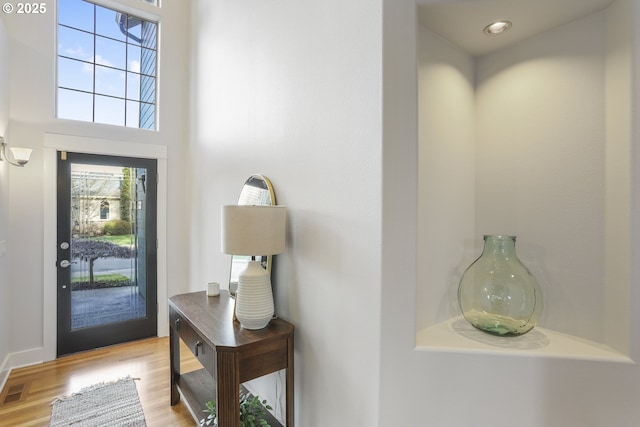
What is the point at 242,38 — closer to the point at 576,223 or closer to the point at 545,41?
the point at 545,41

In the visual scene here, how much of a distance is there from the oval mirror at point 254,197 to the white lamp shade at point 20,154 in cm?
195

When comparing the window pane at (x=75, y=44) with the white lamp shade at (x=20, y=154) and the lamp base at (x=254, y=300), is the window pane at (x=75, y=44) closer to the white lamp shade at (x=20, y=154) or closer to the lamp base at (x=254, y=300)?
the white lamp shade at (x=20, y=154)

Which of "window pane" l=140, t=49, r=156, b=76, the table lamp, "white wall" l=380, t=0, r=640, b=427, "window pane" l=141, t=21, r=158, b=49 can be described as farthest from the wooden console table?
"window pane" l=141, t=21, r=158, b=49

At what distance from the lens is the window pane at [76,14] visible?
314 centimetres

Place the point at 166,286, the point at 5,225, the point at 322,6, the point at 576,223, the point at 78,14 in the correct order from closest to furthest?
the point at 576,223
the point at 322,6
the point at 5,225
the point at 78,14
the point at 166,286

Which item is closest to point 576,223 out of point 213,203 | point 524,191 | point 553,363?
point 524,191

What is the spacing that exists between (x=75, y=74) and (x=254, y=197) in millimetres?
2734

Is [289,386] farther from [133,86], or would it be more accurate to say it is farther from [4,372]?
[133,86]

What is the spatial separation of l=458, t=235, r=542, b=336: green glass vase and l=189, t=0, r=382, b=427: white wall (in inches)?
19.2

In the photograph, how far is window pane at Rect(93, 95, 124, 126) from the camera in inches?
130

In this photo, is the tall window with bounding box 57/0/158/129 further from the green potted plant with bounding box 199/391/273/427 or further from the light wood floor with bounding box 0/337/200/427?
the green potted plant with bounding box 199/391/273/427

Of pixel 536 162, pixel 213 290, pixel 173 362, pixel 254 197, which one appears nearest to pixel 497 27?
pixel 536 162

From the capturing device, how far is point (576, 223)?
1263mm

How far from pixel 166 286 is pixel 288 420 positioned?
2.52 metres
